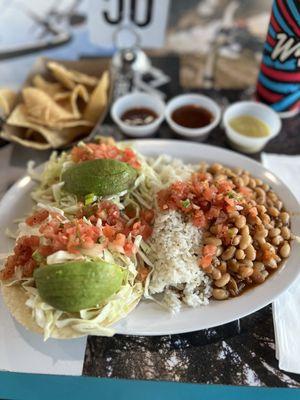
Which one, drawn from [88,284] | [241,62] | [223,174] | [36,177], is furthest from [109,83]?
[88,284]

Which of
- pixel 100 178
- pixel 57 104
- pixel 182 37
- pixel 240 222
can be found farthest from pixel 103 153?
pixel 182 37

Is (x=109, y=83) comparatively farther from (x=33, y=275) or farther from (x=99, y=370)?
(x=99, y=370)

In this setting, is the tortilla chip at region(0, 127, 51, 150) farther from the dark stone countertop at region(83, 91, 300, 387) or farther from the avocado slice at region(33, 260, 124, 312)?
the dark stone countertop at region(83, 91, 300, 387)

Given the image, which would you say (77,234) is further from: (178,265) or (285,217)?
(285,217)

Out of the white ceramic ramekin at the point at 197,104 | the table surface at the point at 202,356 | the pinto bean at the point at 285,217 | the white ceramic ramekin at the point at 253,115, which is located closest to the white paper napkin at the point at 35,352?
the table surface at the point at 202,356

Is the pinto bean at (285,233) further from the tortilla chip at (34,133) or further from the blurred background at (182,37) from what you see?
the blurred background at (182,37)
